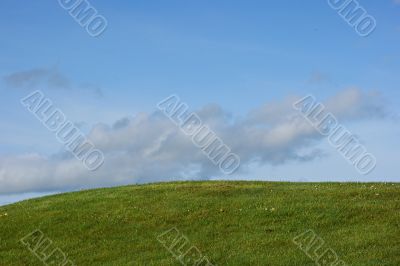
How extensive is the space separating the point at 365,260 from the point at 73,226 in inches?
531

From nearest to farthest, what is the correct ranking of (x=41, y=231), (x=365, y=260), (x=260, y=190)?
(x=365, y=260)
(x=41, y=231)
(x=260, y=190)

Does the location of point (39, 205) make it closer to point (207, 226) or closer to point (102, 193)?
point (102, 193)

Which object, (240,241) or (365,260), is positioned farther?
(240,241)

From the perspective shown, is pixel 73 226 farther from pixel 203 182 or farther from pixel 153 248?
pixel 203 182

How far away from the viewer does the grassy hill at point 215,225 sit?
23.9m

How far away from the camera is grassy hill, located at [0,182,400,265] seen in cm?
2394

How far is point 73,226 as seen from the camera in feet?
95.9

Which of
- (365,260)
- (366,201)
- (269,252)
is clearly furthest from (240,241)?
(366,201)

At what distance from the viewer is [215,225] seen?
90.0 ft

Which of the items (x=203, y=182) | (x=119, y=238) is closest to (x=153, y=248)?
(x=119, y=238)

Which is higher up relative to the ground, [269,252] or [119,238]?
[269,252]

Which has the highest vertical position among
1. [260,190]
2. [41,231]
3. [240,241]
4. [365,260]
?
[260,190]

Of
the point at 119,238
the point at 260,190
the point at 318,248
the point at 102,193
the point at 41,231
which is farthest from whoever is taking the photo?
the point at 102,193

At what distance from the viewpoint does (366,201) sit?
30.4 m
